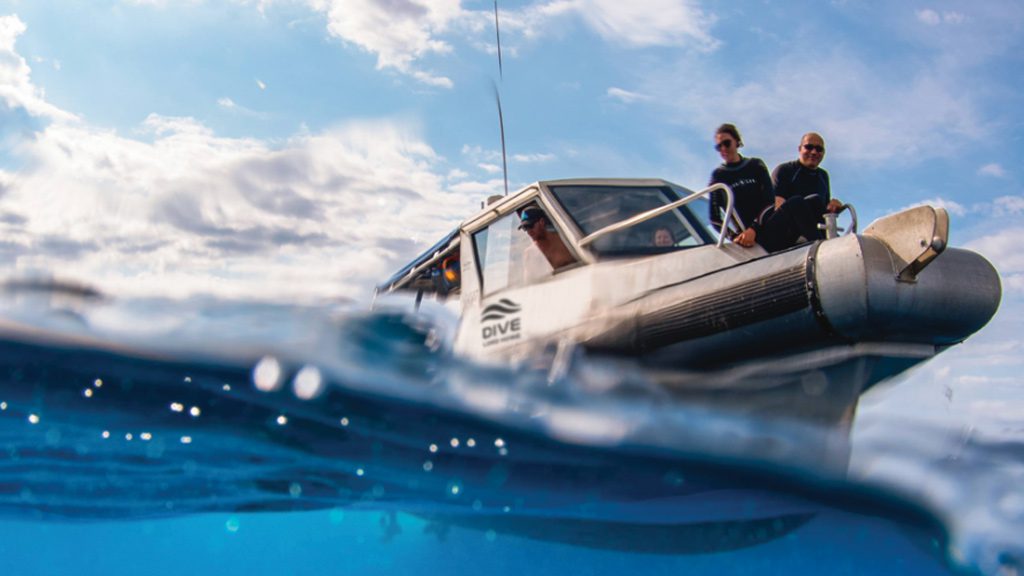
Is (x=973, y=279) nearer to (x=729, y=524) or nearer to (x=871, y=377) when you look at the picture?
(x=871, y=377)

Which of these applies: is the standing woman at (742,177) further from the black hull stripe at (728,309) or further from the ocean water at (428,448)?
the ocean water at (428,448)

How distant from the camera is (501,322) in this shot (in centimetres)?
564

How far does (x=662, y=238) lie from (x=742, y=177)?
35.1 inches

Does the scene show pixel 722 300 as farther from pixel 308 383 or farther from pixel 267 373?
pixel 267 373

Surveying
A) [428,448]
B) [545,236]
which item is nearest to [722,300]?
[545,236]

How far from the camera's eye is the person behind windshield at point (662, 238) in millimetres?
5465

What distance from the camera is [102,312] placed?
15.2ft

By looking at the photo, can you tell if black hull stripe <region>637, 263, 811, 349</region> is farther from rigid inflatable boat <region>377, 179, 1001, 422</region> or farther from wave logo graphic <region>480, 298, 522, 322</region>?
wave logo graphic <region>480, 298, 522, 322</region>

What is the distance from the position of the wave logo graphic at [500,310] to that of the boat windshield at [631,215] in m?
0.84

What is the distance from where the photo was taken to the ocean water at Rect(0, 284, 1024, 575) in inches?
190

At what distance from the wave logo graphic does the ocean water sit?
47cm

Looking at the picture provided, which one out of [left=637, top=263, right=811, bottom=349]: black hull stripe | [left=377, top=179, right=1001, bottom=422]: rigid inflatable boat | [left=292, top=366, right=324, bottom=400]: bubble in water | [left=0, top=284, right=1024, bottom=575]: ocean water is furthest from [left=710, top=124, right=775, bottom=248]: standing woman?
[left=292, top=366, right=324, bottom=400]: bubble in water

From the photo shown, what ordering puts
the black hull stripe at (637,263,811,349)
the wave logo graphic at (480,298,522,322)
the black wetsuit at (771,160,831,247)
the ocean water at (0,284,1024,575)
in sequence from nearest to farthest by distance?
the black hull stripe at (637,263,811,349)
the ocean water at (0,284,1024,575)
the black wetsuit at (771,160,831,247)
the wave logo graphic at (480,298,522,322)

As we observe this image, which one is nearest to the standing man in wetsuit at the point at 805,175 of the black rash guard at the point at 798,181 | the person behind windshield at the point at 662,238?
the black rash guard at the point at 798,181
